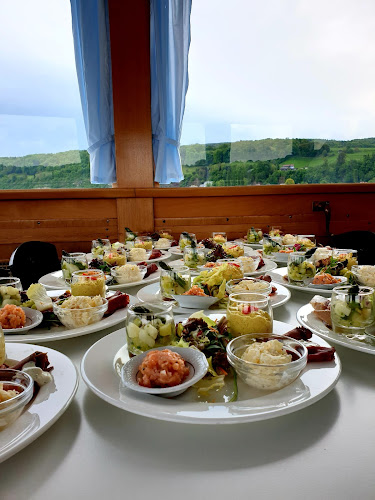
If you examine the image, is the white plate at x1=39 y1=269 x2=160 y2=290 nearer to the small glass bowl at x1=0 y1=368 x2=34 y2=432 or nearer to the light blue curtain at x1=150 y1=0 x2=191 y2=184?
the small glass bowl at x1=0 y1=368 x2=34 y2=432

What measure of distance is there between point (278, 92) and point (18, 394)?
444 cm

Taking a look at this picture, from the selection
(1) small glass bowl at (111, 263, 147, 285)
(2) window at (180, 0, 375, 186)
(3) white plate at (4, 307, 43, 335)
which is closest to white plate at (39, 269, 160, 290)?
(1) small glass bowl at (111, 263, 147, 285)

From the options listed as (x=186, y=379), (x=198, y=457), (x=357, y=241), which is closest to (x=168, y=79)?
(x=357, y=241)

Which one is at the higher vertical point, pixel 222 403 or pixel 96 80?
pixel 96 80

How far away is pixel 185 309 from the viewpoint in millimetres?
1357

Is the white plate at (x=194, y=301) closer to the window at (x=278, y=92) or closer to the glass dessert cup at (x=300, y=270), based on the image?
the glass dessert cup at (x=300, y=270)

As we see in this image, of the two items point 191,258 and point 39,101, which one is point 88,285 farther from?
point 39,101

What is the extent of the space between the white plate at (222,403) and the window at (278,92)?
3.46 m

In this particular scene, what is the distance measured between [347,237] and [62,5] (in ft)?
11.5

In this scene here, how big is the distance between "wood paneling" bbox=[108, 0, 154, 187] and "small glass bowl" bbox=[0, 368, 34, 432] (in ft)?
10.6

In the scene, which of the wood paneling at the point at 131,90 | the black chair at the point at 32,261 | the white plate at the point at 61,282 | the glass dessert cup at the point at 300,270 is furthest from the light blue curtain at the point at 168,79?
the glass dessert cup at the point at 300,270

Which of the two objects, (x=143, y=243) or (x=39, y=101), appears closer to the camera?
(x=143, y=243)

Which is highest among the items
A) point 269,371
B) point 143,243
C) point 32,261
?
point 269,371

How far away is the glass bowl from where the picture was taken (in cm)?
118
